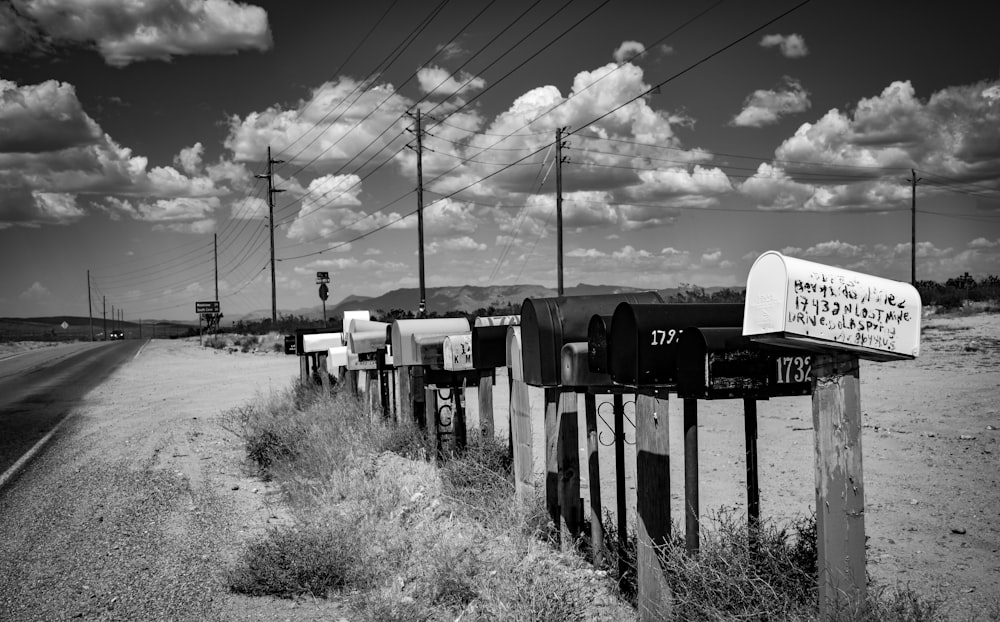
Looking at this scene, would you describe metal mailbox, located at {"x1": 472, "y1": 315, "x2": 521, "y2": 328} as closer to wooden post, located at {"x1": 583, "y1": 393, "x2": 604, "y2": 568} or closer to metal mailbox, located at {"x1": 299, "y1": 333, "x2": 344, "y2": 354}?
wooden post, located at {"x1": 583, "y1": 393, "x2": 604, "y2": 568}

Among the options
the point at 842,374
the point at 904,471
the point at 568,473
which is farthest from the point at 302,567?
the point at 904,471

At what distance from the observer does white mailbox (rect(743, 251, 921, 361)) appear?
2.46 m

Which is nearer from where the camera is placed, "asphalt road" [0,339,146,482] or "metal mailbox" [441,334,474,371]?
"metal mailbox" [441,334,474,371]

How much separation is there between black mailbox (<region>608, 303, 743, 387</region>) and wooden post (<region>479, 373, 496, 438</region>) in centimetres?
312

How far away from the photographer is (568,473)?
4.56m

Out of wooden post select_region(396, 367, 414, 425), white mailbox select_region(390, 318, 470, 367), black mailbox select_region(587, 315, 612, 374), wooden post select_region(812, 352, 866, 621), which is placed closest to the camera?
wooden post select_region(812, 352, 866, 621)

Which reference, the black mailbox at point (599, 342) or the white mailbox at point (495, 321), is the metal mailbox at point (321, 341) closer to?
the white mailbox at point (495, 321)

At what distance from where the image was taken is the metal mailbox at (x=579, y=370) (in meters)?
4.25

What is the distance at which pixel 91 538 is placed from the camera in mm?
5465

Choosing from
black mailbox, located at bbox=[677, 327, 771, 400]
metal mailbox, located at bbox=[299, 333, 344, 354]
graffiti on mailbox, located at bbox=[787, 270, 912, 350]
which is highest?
graffiti on mailbox, located at bbox=[787, 270, 912, 350]

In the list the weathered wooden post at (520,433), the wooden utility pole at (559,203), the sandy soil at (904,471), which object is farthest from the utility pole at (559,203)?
the weathered wooden post at (520,433)

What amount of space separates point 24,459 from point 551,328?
24.2ft

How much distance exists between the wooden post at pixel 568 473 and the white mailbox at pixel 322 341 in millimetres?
8118

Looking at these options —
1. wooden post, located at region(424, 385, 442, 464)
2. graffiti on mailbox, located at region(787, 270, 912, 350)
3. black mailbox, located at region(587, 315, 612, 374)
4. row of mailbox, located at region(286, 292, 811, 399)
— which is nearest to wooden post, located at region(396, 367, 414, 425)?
wooden post, located at region(424, 385, 442, 464)
